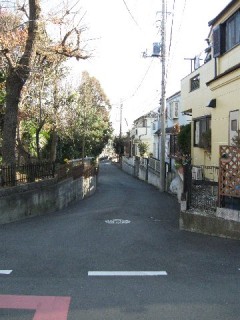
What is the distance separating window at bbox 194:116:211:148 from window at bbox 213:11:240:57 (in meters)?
3.13

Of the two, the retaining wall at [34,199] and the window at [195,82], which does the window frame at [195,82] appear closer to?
the window at [195,82]

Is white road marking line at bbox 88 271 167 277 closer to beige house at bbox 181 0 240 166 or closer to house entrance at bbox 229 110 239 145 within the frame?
beige house at bbox 181 0 240 166

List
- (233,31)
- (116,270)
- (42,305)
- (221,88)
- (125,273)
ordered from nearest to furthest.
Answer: (42,305) → (125,273) → (116,270) → (233,31) → (221,88)

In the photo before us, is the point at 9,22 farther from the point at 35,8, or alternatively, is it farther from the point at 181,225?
the point at 181,225

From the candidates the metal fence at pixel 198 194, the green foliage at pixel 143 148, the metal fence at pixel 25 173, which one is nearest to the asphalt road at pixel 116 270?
the metal fence at pixel 198 194

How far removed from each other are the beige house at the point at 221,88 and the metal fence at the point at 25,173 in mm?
6017

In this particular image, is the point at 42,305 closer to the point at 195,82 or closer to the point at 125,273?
the point at 125,273

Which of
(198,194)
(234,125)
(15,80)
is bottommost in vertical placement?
(198,194)

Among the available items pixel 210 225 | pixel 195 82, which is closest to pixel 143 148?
pixel 195 82

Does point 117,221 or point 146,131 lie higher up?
point 146,131

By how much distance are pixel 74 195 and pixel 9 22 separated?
8263 millimetres

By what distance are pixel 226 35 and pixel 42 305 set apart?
11.3m

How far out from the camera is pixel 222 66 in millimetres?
13789

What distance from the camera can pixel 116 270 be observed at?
6.62m
